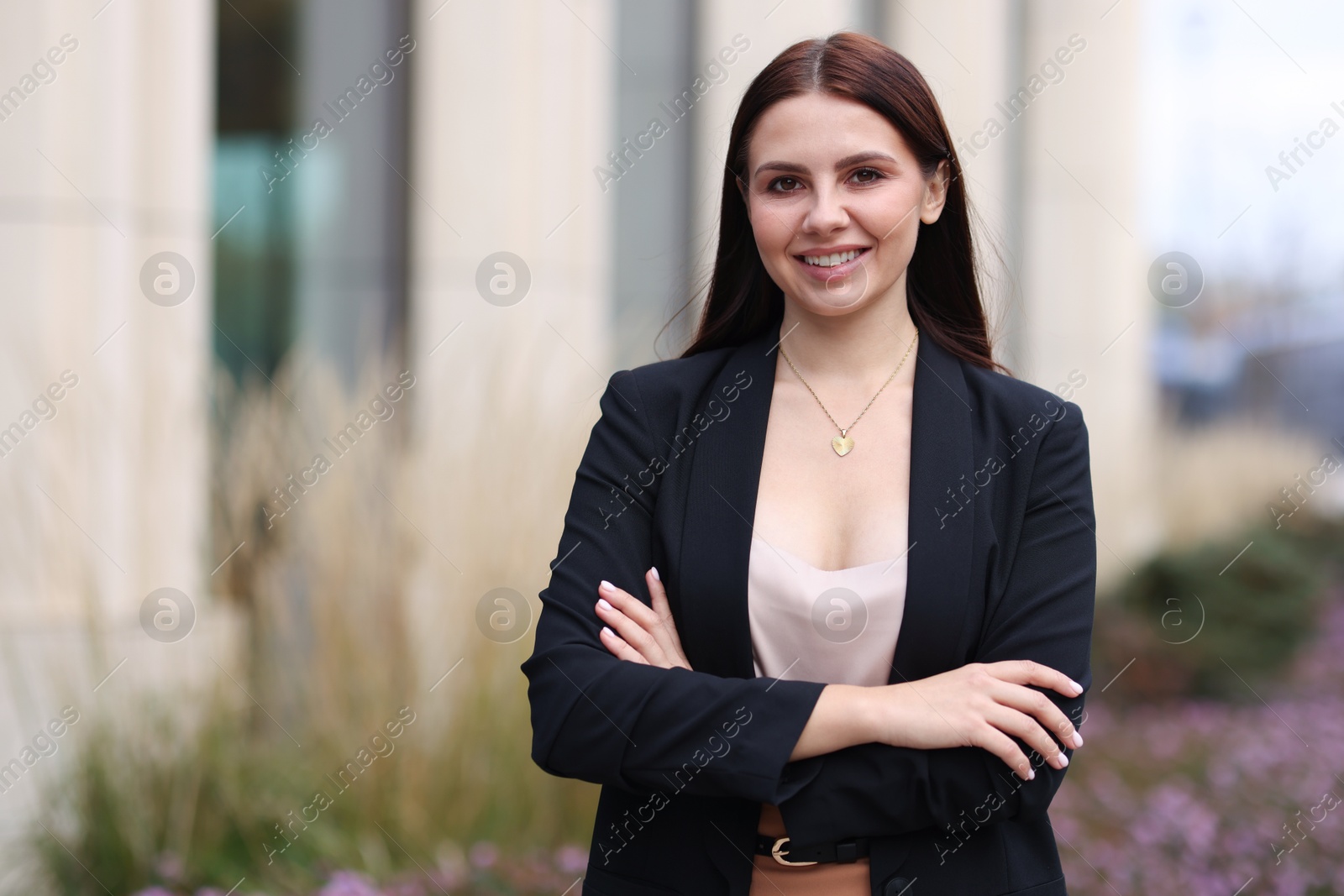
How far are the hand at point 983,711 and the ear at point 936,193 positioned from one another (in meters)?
0.71

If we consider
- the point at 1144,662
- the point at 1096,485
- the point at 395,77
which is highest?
the point at 395,77

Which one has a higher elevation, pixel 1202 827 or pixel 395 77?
pixel 395 77

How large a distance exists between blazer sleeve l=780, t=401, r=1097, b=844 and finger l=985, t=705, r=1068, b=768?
0.08 feet

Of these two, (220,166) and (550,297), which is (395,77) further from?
(550,297)

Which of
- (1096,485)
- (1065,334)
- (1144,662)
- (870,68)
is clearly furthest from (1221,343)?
(870,68)

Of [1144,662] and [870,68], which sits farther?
[1144,662]

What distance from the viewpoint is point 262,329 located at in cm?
624

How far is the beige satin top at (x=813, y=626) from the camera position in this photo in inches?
69.7

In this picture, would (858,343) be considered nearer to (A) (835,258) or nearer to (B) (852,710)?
(A) (835,258)

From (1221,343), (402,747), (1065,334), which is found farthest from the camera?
(1221,343)

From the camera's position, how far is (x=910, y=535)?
1.81 meters

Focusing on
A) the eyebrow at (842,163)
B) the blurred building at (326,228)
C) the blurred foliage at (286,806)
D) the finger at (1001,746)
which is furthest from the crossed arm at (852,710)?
the blurred foliage at (286,806)

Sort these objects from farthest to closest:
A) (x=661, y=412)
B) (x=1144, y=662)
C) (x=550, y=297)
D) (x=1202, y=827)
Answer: (x=1144, y=662)
(x=550, y=297)
(x=1202, y=827)
(x=661, y=412)

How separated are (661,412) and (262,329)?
4.74 m
